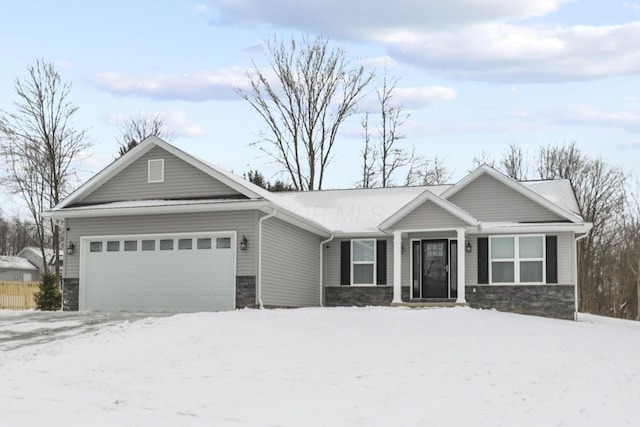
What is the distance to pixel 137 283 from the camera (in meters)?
20.5

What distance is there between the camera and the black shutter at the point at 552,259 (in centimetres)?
2202

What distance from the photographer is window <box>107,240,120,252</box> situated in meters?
21.0

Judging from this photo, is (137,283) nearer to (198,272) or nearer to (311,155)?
(198,272)

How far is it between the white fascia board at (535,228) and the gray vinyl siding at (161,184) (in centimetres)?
753

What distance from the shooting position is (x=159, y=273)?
2030 cm

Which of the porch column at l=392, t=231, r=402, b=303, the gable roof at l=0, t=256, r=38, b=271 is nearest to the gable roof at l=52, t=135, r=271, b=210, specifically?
the porch column at l=392, t=231, r=402, b=303

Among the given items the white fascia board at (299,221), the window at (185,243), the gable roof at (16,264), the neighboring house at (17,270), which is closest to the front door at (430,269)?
the white fascia board at (299,221)

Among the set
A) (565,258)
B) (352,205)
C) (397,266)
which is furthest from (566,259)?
(352,205)

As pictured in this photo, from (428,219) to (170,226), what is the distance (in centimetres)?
716

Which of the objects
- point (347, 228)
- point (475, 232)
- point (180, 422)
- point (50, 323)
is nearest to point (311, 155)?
point (347, 228)

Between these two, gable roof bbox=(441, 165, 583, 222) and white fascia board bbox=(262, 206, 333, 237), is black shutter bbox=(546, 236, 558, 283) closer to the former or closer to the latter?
gable roof bbox=(441, 165, 583, 222)

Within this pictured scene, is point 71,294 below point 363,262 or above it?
below

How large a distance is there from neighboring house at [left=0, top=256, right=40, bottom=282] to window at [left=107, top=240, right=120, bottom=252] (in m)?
43.4

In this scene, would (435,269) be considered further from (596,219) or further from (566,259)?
(596,219)
